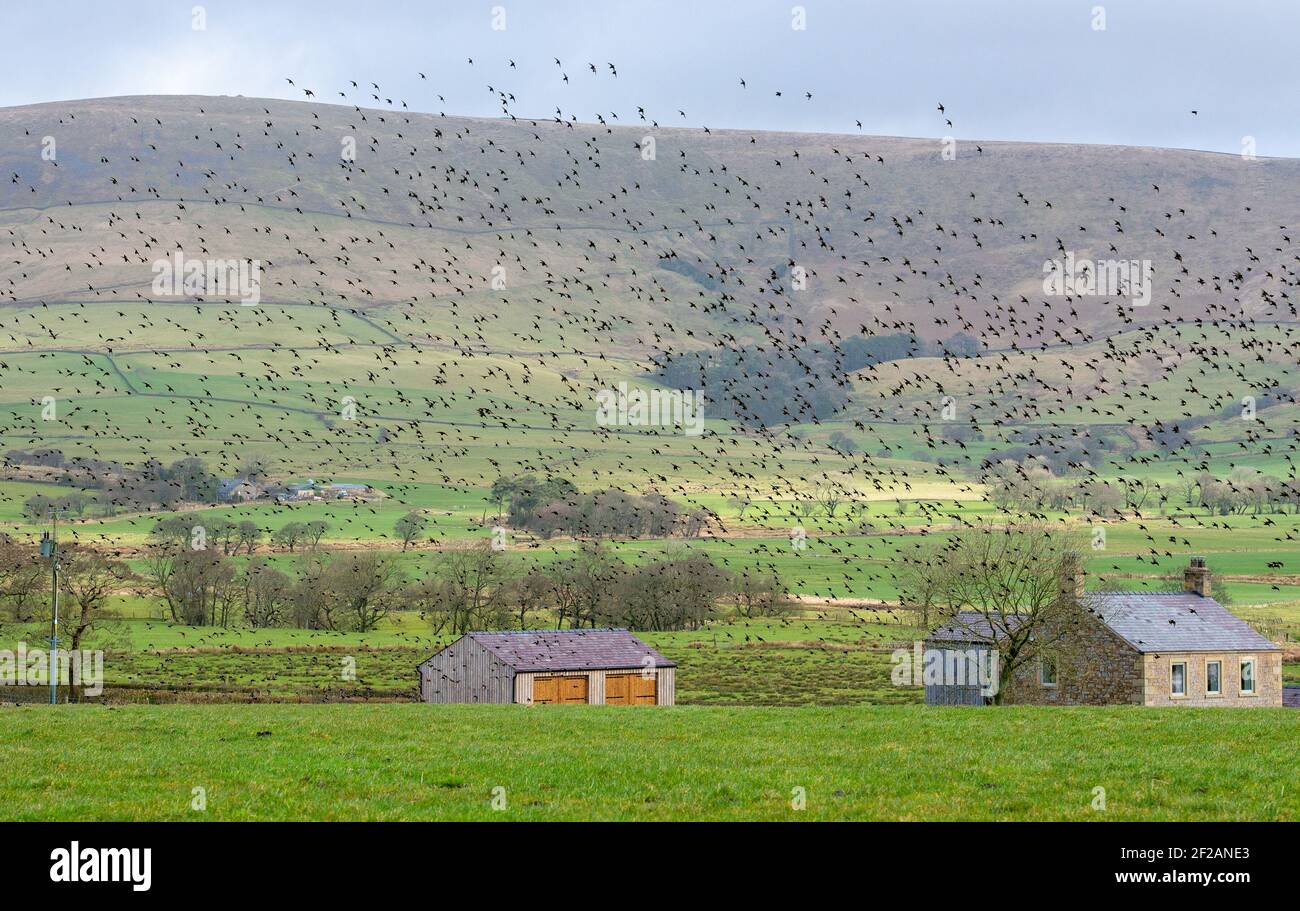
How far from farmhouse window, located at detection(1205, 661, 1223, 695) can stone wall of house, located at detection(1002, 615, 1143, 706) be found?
5.20 metres

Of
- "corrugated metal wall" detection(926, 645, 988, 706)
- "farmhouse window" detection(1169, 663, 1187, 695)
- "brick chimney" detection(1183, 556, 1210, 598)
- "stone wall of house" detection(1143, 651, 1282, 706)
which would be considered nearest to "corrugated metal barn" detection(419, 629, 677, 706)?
"corrugated metal wall" detection(926, 645, 988, 706)

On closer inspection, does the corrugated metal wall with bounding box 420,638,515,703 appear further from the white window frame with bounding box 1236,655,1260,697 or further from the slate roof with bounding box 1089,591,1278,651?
the white window frame with bounding box 1236,655,1260,697

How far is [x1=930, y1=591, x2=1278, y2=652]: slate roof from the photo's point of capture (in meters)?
71.9

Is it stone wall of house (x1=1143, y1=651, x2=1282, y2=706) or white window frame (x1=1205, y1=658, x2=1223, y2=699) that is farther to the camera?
white window frame (x1=1205, y1=658, x2=1223, y2=699)

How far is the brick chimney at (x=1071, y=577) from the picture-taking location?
7262 cm

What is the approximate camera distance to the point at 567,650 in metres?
75.6


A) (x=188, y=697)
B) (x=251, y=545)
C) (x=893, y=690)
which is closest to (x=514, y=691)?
(x=188, y=697)

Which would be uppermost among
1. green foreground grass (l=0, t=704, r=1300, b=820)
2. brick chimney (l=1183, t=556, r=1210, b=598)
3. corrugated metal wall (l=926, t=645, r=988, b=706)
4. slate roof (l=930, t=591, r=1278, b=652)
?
green foreground grass (l=0, t=704, r=1300, b=820)

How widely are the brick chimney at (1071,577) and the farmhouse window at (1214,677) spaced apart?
7268 mm

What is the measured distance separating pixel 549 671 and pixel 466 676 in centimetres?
519

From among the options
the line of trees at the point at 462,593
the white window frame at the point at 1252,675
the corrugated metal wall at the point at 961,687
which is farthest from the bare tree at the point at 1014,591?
the line of trees at the point at 462,593

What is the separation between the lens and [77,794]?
22.8 meters
